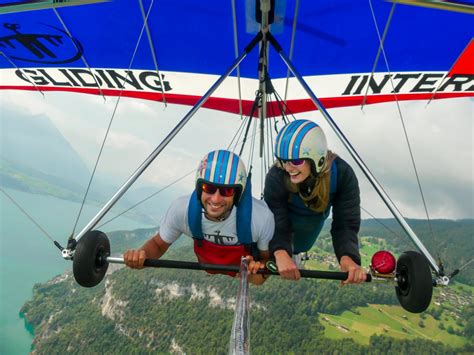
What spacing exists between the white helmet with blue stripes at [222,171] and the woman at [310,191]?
228 mm

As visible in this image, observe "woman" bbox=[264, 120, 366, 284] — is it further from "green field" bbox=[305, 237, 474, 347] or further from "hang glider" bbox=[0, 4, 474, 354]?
"green field" bbox=[305, 237, 474, 347]

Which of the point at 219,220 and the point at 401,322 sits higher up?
the point at 219,220

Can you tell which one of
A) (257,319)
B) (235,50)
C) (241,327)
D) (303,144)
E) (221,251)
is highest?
(235,50)

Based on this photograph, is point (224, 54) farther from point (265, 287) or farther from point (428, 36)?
point (265, 287)

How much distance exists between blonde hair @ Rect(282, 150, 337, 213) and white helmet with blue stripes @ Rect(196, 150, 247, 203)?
278 mm

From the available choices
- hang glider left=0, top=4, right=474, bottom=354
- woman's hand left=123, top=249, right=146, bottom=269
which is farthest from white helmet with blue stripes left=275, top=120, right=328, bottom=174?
hang glider left=0, top=4, right=474, bottom=354

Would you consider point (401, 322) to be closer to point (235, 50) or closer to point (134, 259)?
point (235, 50)

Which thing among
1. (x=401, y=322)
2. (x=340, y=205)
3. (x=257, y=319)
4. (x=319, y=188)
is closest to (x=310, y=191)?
(x=319, y=188)

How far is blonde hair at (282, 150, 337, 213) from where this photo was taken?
199 centimetres

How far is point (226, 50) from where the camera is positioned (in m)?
5.44

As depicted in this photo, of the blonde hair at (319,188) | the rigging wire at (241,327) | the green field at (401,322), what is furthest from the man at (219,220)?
the green field at (401,322)

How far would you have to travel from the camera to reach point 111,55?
211 inches

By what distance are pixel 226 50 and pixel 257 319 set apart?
212 feet

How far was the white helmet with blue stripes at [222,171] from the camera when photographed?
1924 mm
